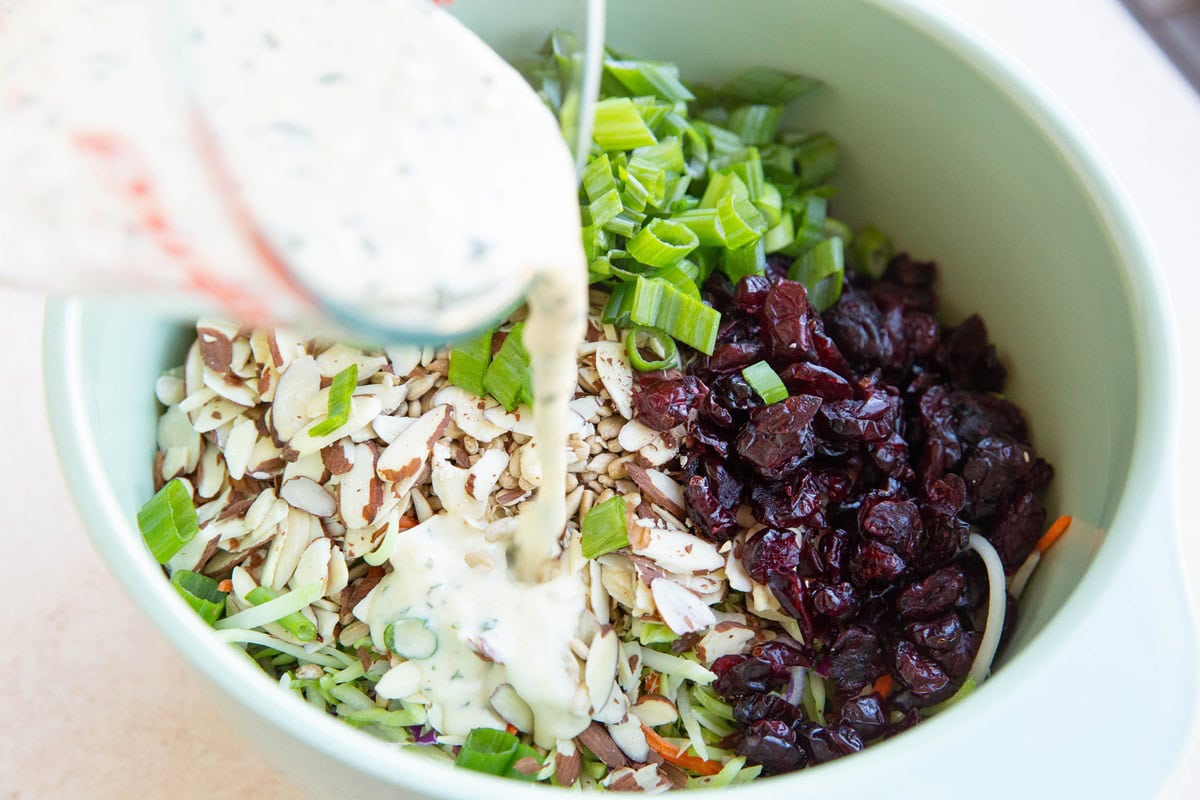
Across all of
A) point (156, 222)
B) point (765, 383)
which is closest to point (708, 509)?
point (765, 383)

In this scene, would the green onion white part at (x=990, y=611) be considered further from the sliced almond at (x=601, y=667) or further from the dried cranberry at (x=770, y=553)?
the sliced almond at (x=601, y=667)

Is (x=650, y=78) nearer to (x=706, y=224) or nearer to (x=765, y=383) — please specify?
(x=706, y=224)

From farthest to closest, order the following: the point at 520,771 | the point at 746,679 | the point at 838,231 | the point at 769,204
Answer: the point at 838,231
the point at 769,204
the point at 746,679
the point at 520,771

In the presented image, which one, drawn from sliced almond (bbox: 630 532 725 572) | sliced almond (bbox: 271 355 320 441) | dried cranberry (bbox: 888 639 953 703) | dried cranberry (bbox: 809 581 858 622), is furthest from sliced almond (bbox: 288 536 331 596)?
dried cranberry (bbox: 888 639 953 703)

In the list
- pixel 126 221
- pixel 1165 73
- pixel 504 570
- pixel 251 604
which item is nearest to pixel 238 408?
pixel 251 604

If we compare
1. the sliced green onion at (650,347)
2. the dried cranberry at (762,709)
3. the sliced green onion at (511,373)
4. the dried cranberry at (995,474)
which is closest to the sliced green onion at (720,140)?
the sliced green onion at (650,347)

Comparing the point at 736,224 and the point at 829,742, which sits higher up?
the point at 736,224

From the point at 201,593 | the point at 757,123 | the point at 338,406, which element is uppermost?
the point at 757,123

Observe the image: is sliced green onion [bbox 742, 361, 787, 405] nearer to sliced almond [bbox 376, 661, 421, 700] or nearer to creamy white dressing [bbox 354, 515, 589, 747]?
creamy white dressing [bbox 354, 515, 589, 747]
